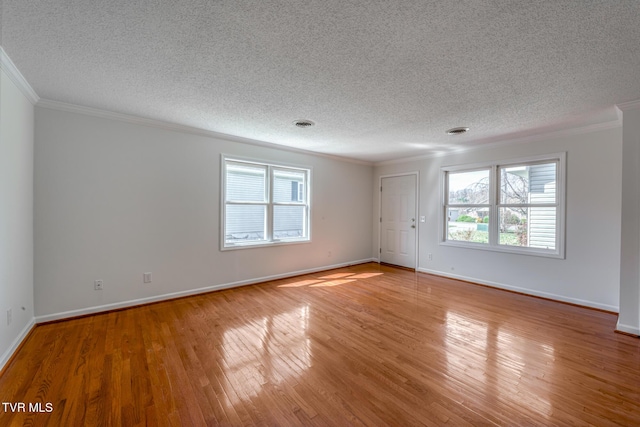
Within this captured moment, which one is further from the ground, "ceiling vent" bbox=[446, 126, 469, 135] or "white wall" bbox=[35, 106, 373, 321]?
"ceiling vent" bbox=[446, 126, 469, 135]

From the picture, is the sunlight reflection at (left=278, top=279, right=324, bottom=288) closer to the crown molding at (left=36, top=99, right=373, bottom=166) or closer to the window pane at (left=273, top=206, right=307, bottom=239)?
the window pane at (left=273, top=206, right=307, bottom=239)

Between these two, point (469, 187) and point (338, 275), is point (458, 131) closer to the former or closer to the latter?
point (469, 187)

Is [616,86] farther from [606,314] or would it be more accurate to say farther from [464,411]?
[464,411]

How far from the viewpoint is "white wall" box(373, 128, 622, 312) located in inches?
129

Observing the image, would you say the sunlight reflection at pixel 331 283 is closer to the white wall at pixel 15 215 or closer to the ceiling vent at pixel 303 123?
the ceiling vent at pixel 303 123

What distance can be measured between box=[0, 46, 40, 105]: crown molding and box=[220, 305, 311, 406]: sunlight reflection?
9.26 ft

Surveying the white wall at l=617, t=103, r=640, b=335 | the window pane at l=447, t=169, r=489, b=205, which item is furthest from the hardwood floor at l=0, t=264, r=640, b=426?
the window pane at l=447, t=169, r=489, b=205

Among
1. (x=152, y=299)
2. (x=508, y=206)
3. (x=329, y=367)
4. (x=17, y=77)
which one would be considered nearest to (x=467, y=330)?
(x=329, y=367)

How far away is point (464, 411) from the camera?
5.40 ft

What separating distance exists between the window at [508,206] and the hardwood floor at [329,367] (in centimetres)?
107

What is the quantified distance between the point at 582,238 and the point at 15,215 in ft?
20.6

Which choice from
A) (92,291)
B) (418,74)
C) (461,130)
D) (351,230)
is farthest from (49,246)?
(461,130)

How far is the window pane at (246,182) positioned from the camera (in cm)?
421

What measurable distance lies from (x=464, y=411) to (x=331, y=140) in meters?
3.63
